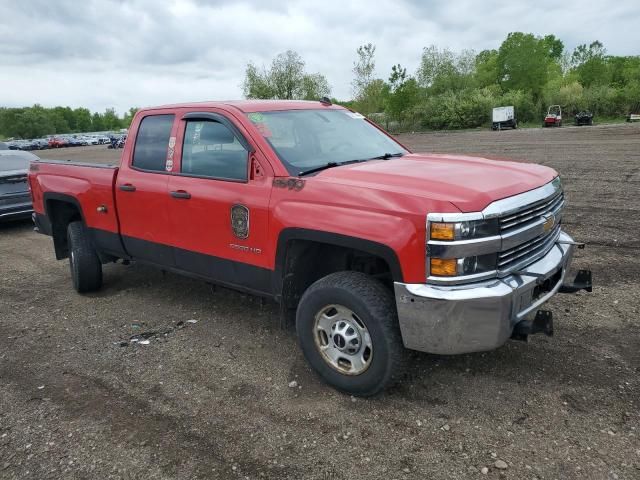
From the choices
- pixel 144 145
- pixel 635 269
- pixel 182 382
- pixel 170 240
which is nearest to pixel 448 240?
pixel 182 382

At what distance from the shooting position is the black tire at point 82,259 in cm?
558

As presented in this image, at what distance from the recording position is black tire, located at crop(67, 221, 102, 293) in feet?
18.3

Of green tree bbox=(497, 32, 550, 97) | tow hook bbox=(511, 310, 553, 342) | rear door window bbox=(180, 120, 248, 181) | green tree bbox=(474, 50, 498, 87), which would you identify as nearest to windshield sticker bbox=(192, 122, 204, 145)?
rear door window bbox=(180, 120, 248, 181)

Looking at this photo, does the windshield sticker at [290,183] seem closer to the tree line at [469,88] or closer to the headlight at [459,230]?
the headlight at [459,230]

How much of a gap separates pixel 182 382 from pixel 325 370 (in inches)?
42.1

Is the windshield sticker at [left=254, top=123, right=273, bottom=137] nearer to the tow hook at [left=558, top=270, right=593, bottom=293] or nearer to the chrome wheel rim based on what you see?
the chrome wheel rim

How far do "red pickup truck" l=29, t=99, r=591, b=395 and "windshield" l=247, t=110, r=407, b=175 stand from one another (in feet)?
0.05

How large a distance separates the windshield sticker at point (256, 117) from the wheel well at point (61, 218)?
109 inches

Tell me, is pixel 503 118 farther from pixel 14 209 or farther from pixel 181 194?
pixel 181 194

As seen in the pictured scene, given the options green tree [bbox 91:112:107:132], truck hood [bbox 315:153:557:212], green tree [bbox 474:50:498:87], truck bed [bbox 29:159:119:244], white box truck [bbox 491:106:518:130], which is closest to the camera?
truck hood [bbox 315:153:557:212]

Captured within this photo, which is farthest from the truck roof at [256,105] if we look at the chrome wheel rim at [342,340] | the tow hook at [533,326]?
the tow hook at [533,326]

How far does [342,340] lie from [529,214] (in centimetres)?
142

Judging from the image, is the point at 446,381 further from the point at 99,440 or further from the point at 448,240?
the point at 99,440

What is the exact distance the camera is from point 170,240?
14.9 feet
